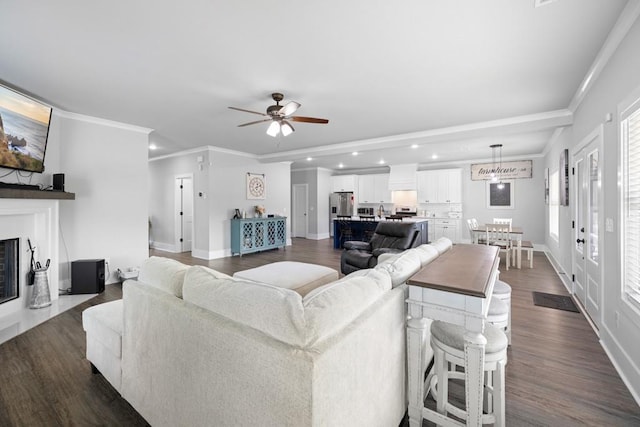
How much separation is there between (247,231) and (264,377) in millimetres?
6012

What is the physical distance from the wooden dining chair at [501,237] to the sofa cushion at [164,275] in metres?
5.88

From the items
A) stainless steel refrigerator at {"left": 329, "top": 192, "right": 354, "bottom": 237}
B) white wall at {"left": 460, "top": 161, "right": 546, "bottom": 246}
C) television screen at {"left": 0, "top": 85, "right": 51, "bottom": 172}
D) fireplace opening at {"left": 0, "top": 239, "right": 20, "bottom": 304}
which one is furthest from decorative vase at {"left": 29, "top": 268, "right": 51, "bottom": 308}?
white wall at {"left": 460, "top": 161, "right": 546, "bottom": 246}

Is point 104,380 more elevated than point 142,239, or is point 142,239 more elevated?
point 142,239

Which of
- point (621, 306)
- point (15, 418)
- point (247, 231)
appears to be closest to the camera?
point (15, 418)

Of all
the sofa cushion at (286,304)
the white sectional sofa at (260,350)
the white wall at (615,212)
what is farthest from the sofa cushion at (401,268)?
the white wall at (615,212)

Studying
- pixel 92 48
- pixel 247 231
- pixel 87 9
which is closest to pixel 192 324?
pixel 87 9

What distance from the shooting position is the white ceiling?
2014mm

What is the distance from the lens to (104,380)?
6.83ft

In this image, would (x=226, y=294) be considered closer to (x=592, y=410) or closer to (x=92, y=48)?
(x=592, y=410)

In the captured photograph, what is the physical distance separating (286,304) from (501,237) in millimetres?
6305

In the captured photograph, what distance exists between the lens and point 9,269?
3.32 metres

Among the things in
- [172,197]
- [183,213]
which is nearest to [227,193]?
[183,213]

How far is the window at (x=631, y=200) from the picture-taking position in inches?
80.7

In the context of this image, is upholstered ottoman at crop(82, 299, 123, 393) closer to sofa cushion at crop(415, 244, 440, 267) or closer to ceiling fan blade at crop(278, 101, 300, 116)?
sofa cushion at crop(415, 244, 440, 267)
